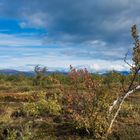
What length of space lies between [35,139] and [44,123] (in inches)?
122

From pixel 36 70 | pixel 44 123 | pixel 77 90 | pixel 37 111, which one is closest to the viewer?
pixel 77 90

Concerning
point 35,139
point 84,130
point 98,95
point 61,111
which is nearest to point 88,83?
point 98,95

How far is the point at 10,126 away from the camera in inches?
827

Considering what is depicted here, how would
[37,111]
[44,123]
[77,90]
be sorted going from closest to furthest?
[77,90] < [44,123] < [37,111]

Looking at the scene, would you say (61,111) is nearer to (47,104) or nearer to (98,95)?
(47,104)

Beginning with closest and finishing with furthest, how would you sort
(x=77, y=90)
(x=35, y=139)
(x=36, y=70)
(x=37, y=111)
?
(x=35, y=139) → (x=77, y=90) → (x=37, y=111) → (x=36, y=70)

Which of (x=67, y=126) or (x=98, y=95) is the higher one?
(x=98, y=95)

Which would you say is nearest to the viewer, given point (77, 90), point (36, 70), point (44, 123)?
point (77, 90)

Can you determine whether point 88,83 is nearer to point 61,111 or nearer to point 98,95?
point 98,95

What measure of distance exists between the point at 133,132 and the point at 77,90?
3512 millimetres

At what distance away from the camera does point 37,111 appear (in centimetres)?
2412

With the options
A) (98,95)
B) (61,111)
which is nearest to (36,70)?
(61,111)

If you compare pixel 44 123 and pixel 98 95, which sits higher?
pixel 98 95

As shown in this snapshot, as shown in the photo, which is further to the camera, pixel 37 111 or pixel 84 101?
pixel 37 111
